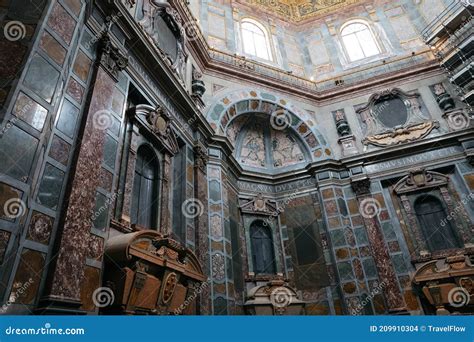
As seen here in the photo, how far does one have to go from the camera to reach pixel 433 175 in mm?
11445

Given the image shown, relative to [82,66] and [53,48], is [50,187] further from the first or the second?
[82,66]

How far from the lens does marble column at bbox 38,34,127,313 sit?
4.08 metres

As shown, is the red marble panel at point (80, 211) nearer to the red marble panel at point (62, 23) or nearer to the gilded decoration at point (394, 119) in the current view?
the red marble panel at point (62, 23)

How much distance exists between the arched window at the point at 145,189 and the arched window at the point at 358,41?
1175 centimetres

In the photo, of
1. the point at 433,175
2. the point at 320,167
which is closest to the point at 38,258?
the point at 320,167

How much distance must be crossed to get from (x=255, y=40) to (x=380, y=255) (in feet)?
35.9

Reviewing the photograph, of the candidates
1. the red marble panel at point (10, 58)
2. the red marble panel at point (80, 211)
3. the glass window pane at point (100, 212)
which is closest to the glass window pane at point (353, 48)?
the red marble panel at point (80, 211)

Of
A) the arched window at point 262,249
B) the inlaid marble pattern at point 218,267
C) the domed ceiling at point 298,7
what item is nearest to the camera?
the inlaid marble pattern at point 218,267

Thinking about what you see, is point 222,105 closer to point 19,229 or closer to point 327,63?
point 327,63

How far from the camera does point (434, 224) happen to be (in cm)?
1095

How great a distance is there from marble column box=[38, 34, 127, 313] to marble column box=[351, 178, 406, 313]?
8.92 m

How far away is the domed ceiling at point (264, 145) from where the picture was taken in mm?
13133

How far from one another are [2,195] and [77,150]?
152 centimetres

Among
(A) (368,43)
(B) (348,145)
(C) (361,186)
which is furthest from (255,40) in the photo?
(C) (361,186)
